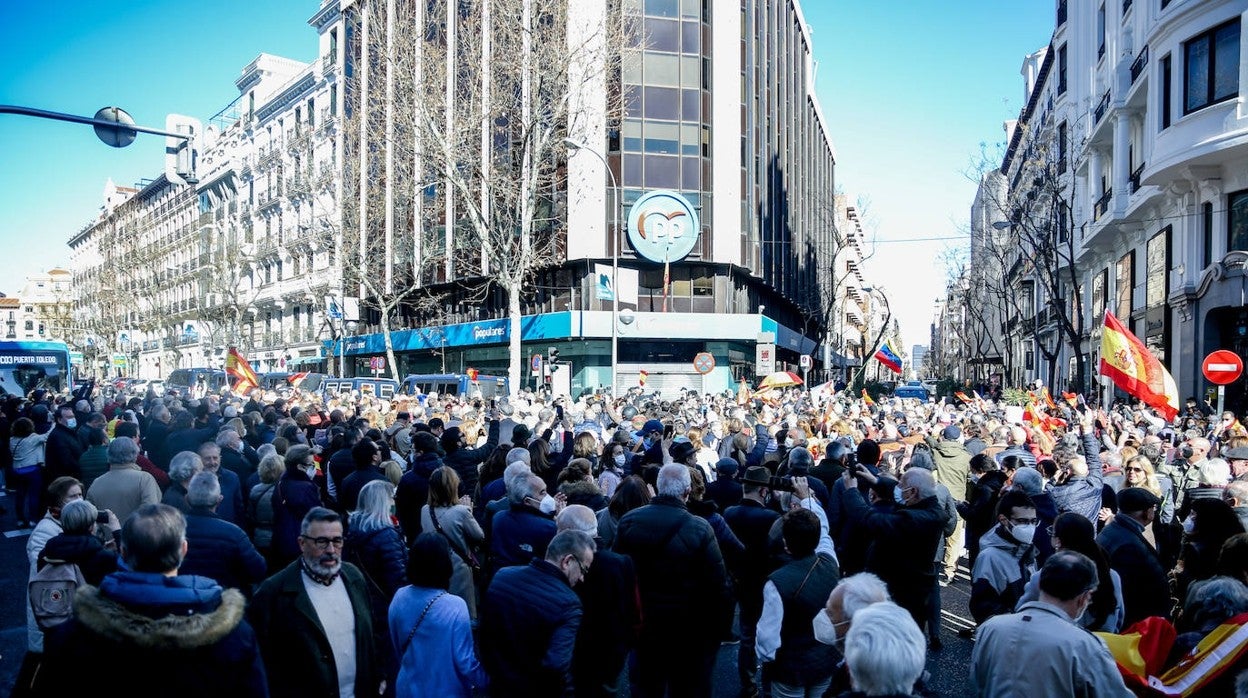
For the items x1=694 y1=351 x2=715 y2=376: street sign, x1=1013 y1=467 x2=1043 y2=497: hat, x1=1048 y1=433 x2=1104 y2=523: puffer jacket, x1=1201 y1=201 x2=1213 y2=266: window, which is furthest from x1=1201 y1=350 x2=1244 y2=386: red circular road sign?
x1=694 y1=351 x2=715 y2=376: street sign

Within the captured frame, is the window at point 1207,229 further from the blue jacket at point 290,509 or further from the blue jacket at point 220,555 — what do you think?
the blue jacket at point 220,555

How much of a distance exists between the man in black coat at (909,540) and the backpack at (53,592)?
4716 mm

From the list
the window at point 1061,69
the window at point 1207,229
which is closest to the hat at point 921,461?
the window at point 1207,229

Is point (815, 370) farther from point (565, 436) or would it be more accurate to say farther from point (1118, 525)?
point (1118, 525)

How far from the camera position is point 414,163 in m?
41.7

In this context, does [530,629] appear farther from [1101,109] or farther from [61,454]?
[1101,109]

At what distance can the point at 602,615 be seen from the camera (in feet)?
15.1

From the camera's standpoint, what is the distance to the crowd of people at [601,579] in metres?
3.10

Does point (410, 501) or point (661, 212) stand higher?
point (661, 212)

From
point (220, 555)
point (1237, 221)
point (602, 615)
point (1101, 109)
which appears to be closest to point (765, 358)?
point (1237, 221)

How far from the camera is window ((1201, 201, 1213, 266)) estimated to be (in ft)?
Answer: 70.7

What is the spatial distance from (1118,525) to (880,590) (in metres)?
2.53

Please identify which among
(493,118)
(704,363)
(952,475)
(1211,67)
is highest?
(493,118)

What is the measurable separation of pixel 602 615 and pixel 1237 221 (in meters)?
21.8
